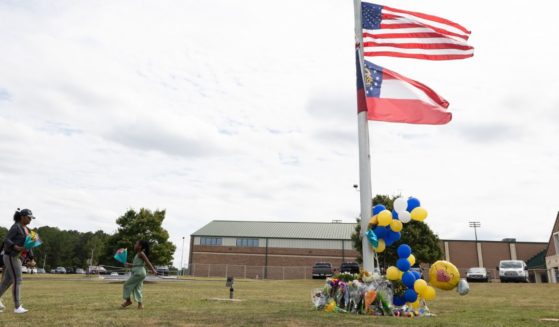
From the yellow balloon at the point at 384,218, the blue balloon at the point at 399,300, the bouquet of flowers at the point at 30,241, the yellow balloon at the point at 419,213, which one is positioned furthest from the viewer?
the yellow balloon at the point at 419,213

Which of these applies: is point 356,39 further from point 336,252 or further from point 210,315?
point 336,252

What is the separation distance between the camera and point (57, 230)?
10975cm

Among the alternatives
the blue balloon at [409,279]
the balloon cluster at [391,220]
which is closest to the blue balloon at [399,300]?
the blue balloon at [409,279]

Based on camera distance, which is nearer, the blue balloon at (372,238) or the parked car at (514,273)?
the blue balloon at (372,238)

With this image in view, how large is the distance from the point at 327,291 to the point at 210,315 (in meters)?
3.65

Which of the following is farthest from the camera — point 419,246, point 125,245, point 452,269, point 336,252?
point 336,252

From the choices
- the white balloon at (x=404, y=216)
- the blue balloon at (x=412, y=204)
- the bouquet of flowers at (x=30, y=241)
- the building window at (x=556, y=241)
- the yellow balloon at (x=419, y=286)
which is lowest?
the yellow balloon at (x=419, y=286)

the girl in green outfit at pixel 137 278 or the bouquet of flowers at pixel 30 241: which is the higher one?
the bouquet of flowers at pixel 30 241

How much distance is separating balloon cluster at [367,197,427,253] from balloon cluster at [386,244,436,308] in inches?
23.3

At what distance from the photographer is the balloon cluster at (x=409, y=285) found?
10172 millimetres

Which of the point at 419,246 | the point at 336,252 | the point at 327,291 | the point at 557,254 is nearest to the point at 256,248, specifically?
the point at 336,252

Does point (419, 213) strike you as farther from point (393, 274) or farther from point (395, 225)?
point (393, 274)

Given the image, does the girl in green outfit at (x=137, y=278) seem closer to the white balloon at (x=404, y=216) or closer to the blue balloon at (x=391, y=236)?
the blue balloon at (x=391, y=236)

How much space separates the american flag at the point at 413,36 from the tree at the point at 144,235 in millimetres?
25147
